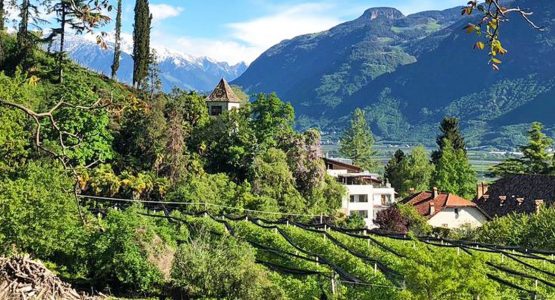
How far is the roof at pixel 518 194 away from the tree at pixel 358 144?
27.9 m

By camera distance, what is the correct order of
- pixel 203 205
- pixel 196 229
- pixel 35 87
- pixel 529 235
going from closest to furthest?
1. pixel 196 229
2. pixel 529 235
3. pixel 203 205
4. pixel 35 87

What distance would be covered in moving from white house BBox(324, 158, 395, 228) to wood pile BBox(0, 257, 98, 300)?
29881mm

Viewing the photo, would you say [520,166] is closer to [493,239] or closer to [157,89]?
[493,239]

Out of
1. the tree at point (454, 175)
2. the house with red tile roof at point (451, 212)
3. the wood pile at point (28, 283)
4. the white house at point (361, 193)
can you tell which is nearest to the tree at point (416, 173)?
the tree at point (454, 175)

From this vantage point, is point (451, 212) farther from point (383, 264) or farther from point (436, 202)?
point (383, 264)

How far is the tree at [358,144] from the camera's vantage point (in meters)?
79.8

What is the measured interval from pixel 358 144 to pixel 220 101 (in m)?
32.2

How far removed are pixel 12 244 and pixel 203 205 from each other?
15.1m

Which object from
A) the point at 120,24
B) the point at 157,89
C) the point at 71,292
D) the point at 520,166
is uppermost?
the point at 120,24

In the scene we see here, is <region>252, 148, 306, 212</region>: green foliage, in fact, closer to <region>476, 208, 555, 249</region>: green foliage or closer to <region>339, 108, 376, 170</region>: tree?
<region>476, 208, 555, 249</region>: green foliage

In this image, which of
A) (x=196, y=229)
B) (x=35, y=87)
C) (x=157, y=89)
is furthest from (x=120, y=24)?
(x=196, y=229)

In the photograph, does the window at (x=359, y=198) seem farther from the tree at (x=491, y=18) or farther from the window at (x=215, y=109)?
the tree at (x=491, y=18)

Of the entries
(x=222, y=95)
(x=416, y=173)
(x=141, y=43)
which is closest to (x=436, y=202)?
(x=416, y=173)

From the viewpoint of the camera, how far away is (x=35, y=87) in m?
41.6
